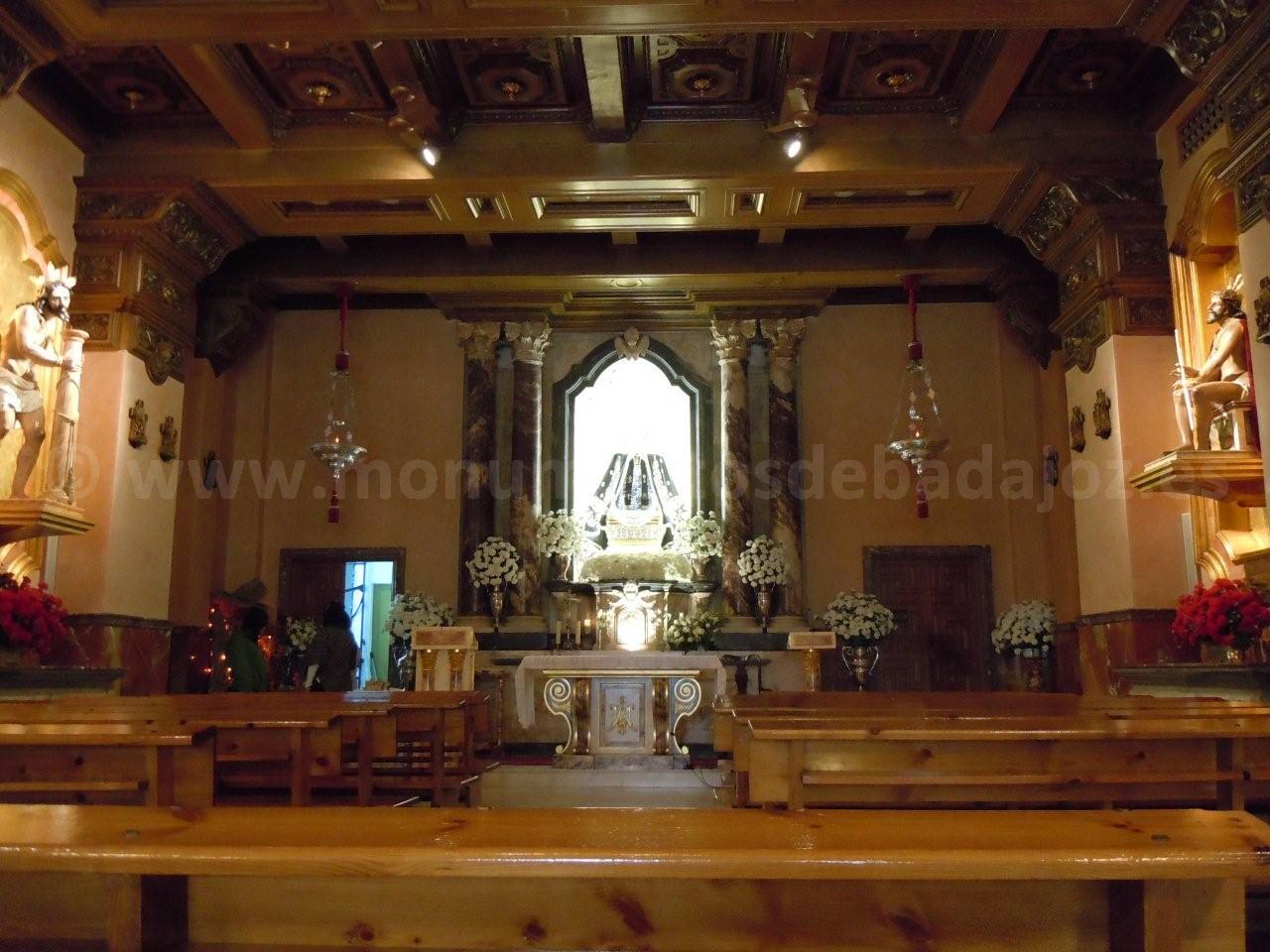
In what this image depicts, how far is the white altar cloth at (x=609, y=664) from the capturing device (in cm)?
896

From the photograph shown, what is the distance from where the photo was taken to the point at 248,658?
8047mm

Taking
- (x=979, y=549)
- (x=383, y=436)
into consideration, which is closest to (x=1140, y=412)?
(x=979, y=549)

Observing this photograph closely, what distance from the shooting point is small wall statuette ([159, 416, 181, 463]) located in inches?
366

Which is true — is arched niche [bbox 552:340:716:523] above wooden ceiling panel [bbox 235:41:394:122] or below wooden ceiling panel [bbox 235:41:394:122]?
below

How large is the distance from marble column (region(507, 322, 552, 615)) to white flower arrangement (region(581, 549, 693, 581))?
1.98 ft

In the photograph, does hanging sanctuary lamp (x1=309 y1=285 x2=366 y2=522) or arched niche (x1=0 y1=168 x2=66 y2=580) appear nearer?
arched niche (x1=0 y1=168 x2=66 y2=580)

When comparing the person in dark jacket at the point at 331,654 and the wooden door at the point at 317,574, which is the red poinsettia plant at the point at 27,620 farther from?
the wooden door at the point at 317,574

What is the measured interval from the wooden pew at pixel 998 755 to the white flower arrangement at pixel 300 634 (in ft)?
27.0

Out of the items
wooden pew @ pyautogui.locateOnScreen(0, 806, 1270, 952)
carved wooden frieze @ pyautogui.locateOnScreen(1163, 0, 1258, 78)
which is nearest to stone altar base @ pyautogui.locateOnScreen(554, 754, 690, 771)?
carved wooden frieze @ pyautogui.locateOnScreen(1163, 0, 1258, 78)

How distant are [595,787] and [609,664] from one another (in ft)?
3.85

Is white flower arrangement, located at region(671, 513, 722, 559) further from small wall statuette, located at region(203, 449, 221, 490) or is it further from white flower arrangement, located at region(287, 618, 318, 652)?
small wall statuette, located at region(203, 449, 221, 490)

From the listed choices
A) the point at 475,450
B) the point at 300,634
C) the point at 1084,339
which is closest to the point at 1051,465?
the point at 1084,339

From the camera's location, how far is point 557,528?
11078 millimetres

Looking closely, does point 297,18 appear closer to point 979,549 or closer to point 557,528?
point 557,528
